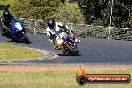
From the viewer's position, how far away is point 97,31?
123 ft

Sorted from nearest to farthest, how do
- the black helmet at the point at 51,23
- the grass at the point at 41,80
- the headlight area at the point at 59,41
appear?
the grass at the point at 41,80 → the headlight area at the point at 59,41 → the black helmet at the point at 51,23

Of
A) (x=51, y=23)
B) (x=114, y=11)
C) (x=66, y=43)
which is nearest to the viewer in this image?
(x=66, y=43)

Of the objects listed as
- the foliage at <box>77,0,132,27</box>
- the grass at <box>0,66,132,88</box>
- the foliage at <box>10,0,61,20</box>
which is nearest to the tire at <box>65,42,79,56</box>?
the grass at <box>0,66,132,88</box>

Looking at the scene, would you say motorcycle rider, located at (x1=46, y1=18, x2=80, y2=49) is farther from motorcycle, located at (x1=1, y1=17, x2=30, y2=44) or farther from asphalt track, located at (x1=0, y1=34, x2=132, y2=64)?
motorcycle, located at (x1=1, y1=17, x2=30, y2=44)

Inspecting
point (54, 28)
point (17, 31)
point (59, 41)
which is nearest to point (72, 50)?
point (59, 41)

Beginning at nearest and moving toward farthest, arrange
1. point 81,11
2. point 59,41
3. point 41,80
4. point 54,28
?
point 41,80 → point 59,41 → point 54,28 → point 81,11

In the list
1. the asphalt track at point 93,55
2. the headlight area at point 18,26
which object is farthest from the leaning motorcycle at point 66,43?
the headlight area at point 18,26

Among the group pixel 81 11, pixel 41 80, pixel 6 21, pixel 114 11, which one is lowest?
pixel 81 11

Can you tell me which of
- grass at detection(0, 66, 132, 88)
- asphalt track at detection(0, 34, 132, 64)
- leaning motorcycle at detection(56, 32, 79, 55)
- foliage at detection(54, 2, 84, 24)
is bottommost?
foliage at detection(54, 2, 84, 24)

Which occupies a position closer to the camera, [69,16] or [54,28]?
[54,28]

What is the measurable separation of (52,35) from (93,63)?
4.67 meters

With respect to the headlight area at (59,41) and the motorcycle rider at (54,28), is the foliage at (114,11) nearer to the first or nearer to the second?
the motorcycle rider at (54,28)

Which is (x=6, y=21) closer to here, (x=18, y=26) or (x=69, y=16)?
(x=18, y=26)

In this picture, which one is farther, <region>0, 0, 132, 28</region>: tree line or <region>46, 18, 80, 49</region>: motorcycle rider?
<region>0, 0, 132, 28</region>: tree line
